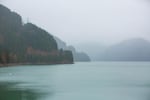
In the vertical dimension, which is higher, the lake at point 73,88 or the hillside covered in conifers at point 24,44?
the hillside covered in conifers at point 24,44

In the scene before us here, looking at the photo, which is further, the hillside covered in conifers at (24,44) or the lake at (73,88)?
the hillside covered in conifers at (24,44)

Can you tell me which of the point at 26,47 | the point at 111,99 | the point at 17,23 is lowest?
the point at 111,99

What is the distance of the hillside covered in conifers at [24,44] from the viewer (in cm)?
10000

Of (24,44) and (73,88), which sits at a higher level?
(24,44)

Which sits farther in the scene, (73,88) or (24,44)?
(24,44)

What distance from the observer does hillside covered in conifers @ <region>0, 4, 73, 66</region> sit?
100 metres

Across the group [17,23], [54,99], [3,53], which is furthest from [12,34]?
[54,99]

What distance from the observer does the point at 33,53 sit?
111 metres

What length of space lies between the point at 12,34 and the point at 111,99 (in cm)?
8898

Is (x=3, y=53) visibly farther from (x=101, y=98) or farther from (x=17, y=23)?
(x=101, y=98)

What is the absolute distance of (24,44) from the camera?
110625 millimetres

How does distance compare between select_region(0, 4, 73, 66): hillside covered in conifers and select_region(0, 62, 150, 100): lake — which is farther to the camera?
select_region(0, 4, 73, 66): hillside covered in conifers

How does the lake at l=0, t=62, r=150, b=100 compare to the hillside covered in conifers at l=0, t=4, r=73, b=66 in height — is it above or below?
below

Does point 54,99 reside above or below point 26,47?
below
